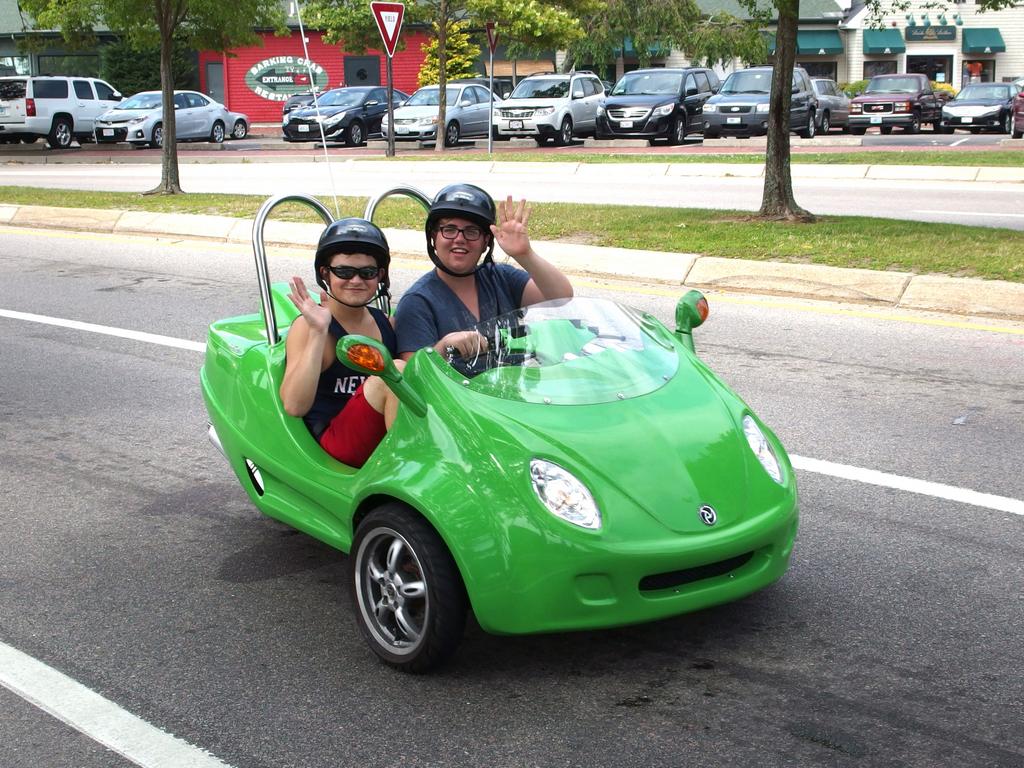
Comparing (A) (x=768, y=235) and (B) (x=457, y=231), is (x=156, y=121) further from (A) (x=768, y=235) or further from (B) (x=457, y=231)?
(B) (x=457, y=231)

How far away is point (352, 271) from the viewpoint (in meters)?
4.27

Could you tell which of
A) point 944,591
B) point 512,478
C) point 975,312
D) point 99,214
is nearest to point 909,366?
point 975,312

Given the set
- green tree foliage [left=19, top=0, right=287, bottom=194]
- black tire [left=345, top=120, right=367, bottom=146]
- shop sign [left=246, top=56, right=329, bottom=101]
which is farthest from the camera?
shop sign [left=246, top=56, right=329, bottom=101]

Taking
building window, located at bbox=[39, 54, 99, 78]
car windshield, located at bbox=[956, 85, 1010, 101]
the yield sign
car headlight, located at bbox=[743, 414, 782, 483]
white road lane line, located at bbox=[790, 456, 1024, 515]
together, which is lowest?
white road lane line, located at bbox=[790, 456, 1024, 515]

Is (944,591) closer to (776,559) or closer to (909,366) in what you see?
(776,559)

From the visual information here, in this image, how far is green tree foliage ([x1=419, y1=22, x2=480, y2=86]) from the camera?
43281mm

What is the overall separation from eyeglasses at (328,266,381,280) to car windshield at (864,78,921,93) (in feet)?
101

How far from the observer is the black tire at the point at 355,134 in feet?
107

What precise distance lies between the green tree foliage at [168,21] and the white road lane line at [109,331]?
28.2 feet

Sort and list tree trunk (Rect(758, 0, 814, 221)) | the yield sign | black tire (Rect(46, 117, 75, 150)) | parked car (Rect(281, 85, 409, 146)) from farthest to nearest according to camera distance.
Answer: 1. black tire (Rect(46, 117, 75, 150))
2. parked car (Rect(281, 85, 409, 146))
3. the yield sign
4. tree trunk (Rect(758, 0, 814, 221))

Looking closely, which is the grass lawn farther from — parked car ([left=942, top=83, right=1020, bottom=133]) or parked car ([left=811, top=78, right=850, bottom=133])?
parked car ([left=942, top=83, right=1020, bottom=133])

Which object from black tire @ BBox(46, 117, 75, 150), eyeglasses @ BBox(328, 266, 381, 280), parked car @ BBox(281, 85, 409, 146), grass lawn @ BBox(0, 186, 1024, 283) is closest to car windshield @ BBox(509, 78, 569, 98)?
parked car @ BBox(281, 85, 409, 146)

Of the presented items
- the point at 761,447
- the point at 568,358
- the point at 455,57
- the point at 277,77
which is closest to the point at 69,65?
the point at 277,77

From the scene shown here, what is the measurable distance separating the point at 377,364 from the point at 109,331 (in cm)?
588
